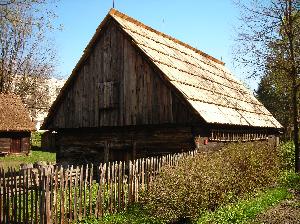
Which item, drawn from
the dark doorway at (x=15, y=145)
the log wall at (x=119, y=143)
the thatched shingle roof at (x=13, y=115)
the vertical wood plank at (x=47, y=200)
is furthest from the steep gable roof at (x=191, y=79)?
the dark doorway at (x=15, y=145)

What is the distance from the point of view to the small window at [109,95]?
15.3m

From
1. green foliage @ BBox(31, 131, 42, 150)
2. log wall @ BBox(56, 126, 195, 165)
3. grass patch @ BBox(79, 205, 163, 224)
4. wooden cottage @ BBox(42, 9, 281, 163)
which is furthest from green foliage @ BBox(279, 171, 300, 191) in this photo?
green foliage @ BBox(31, 131, 42, 150)

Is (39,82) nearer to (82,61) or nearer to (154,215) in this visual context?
(82,61)

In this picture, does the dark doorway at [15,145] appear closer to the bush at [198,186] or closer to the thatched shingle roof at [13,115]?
the thatched shingle roof at [13,115]

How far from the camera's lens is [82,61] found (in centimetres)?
1631

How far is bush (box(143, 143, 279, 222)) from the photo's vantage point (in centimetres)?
806

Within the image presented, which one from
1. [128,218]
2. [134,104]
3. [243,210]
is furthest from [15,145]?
[243,210]

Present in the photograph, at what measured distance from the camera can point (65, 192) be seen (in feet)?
26.5

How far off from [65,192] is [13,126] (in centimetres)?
2755

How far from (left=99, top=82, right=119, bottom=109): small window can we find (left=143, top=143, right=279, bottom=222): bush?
5.93m

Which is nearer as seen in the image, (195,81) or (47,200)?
(47,200)

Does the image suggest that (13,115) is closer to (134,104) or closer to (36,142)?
(36,142)

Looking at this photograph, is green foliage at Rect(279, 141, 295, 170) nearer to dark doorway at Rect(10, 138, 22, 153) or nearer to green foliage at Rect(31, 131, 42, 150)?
dark doorway at Rect(10, 138, 22, 153)

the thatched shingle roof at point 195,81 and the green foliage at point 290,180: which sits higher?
the thatched shingle roof at point 195,81
